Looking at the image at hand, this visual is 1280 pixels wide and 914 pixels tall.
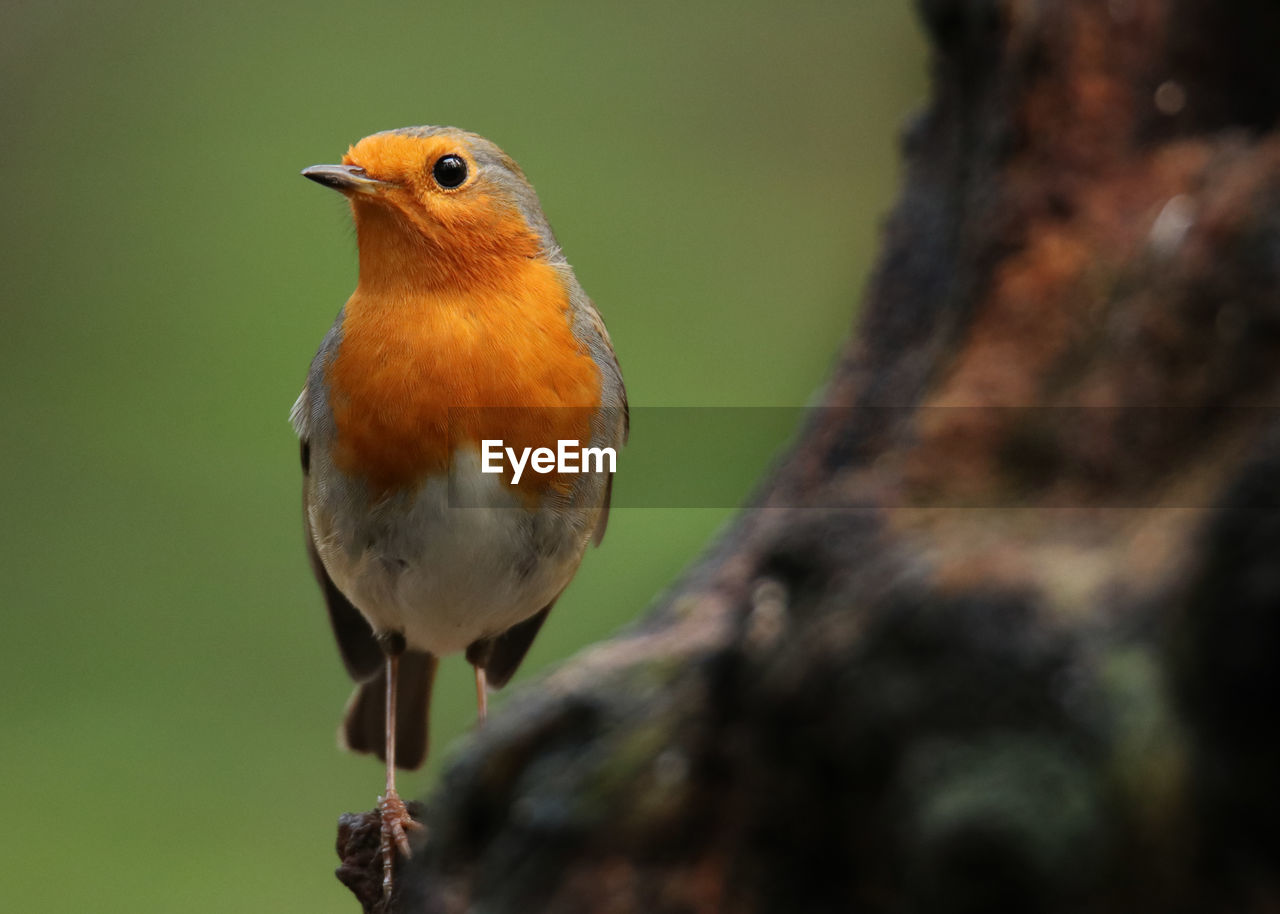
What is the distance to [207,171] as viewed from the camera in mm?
10367

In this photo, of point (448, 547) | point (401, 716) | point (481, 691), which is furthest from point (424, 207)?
point (401, 716)

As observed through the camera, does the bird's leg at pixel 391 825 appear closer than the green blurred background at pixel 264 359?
Yes

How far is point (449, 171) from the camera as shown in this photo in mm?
3465

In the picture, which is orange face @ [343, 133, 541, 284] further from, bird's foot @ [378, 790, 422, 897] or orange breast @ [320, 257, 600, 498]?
bird's foot @ [378, 790, 422, 897]

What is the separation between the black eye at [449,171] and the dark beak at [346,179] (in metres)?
0.13

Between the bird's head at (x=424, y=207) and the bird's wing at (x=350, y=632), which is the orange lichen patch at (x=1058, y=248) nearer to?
the bird's head at (x=424, y=207)

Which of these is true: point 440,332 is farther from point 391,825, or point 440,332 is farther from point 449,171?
point 391,825

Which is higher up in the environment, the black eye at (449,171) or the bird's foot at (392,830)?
the black eye at (449,171)

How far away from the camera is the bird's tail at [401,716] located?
4324mm

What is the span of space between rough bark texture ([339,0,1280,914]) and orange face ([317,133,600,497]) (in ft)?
3.37

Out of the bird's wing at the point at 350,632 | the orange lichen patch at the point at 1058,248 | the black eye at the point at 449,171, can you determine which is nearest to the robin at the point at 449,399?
the black eye at the point at 449,171

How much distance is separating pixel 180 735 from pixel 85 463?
80.4 inches

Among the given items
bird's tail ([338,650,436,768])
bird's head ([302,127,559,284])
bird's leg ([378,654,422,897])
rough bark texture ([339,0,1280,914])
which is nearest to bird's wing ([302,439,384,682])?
bird's tail ([338,650,436,768])

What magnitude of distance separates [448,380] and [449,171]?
1.79ft
